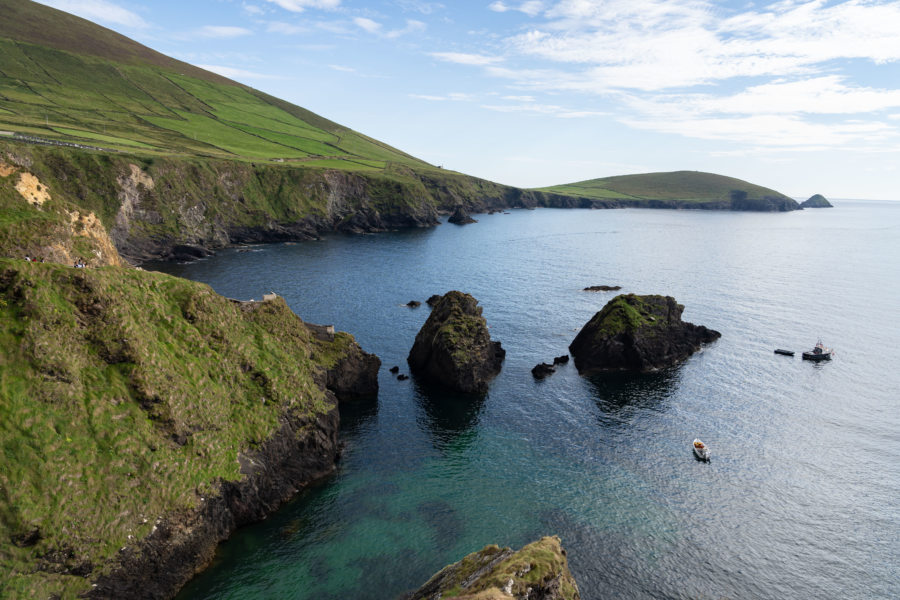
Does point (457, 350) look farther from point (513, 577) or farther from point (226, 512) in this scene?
point (513, 577)

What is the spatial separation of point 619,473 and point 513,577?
102 ft

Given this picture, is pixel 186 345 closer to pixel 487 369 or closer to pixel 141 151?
→ pixel 487 369

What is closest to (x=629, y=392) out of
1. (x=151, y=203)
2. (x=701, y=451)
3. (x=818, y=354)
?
(x=701, y=451)

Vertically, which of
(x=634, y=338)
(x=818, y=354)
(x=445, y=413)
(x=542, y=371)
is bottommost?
(x=445, y=413)

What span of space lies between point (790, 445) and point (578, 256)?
126m

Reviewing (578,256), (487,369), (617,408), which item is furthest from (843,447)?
(578,256)

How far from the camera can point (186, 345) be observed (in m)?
46.6

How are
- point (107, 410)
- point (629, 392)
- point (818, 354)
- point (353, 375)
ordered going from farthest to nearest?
1. point (818, 354)
2. point (629, 392)
3. point (353, 375)
4. point (107, 410)

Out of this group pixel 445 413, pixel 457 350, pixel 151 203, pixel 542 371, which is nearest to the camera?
pixel 445 413

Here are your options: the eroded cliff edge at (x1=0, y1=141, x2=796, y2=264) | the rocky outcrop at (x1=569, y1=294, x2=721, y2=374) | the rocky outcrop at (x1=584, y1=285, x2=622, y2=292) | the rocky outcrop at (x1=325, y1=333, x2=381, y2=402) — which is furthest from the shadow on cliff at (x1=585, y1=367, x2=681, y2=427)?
the eroded cliff edge at (x1=0, y1=141, x2=796, y2=264)

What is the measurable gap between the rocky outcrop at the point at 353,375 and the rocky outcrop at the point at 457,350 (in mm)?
9182

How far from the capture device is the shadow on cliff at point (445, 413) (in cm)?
5891

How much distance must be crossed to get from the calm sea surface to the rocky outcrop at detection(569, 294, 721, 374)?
11.0 ft

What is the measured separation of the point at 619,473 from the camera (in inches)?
2048
